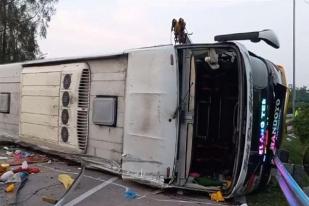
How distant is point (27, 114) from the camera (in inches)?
432

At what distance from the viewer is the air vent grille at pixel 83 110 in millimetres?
9070

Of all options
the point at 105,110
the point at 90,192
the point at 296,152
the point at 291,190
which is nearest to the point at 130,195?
the point at 90,192

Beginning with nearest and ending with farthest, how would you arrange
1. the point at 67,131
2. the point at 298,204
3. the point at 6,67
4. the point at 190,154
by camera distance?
1. the point at 298,204
2. the point at 190,154
3. the point at 67,131
4. the point at 6,67

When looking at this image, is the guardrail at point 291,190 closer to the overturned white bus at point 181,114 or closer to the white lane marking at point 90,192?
the overturned white bus at point 181,114

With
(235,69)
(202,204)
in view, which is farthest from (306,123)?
(202,204)

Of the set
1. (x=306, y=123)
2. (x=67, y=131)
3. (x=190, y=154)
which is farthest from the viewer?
(x=306, y=123)

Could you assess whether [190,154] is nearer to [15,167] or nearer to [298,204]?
[298,204]

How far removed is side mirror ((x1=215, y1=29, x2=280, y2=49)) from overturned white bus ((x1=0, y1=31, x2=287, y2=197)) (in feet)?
0.05

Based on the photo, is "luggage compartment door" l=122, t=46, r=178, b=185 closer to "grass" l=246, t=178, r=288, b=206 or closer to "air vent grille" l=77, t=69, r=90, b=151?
"air vent grille" l=77, t=69, r=90, b=151

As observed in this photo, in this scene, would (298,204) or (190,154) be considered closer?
(298,204)

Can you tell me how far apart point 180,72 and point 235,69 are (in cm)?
91

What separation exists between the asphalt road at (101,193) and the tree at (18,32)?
2898cm

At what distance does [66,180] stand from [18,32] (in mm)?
A: 30304

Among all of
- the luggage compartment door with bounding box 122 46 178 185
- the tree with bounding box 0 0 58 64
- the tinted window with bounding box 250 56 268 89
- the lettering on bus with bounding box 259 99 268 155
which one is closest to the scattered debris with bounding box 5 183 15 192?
the luggage compartment door with bounding box 122 46 178 185
